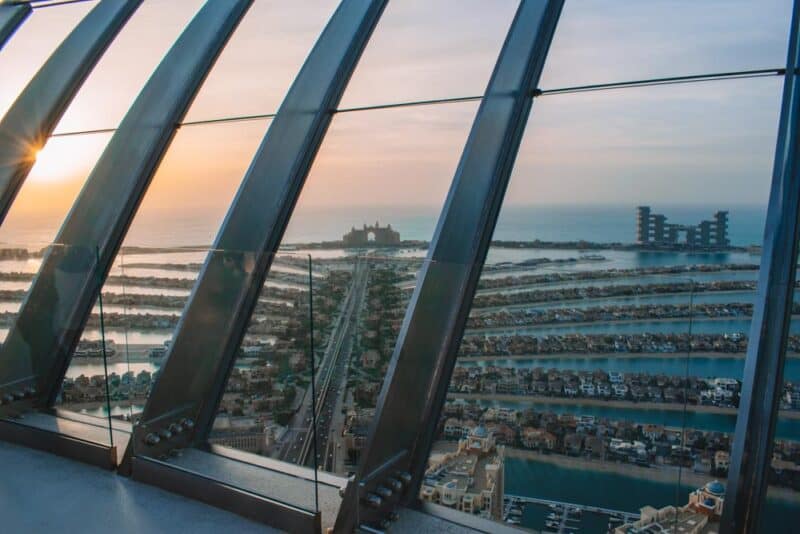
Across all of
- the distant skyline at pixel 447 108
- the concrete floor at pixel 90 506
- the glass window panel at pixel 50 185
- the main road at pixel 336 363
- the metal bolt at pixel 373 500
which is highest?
the distant skyline at pixel 447 108

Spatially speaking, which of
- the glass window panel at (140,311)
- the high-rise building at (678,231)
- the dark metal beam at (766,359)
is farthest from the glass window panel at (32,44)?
the dark metal beam at (766,359)

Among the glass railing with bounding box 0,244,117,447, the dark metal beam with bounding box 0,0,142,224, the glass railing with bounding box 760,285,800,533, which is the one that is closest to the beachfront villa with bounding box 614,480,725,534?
the glass railing with bounding box 760,285,800,533

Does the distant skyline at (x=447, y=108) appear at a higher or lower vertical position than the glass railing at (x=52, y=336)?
higher

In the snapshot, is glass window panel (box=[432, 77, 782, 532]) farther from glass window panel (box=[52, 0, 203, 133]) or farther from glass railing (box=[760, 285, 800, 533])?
glass window panel (box=[52, 0, 203, 133])

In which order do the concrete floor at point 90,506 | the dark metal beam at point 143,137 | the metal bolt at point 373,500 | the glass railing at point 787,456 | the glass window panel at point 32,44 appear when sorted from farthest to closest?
the glass window panel at point 32,44, the dark metal beam at point 143,137, the concrete floor at point 90,506, the metal bolt at point 373,500, the glass railing at point 787,456

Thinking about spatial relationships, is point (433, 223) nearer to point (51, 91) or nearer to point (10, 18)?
point (51, 91)

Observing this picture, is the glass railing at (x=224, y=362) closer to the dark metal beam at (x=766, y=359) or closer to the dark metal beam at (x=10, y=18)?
the dark metal beam at (x=766, y=359)

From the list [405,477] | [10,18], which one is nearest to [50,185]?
[10,18]
